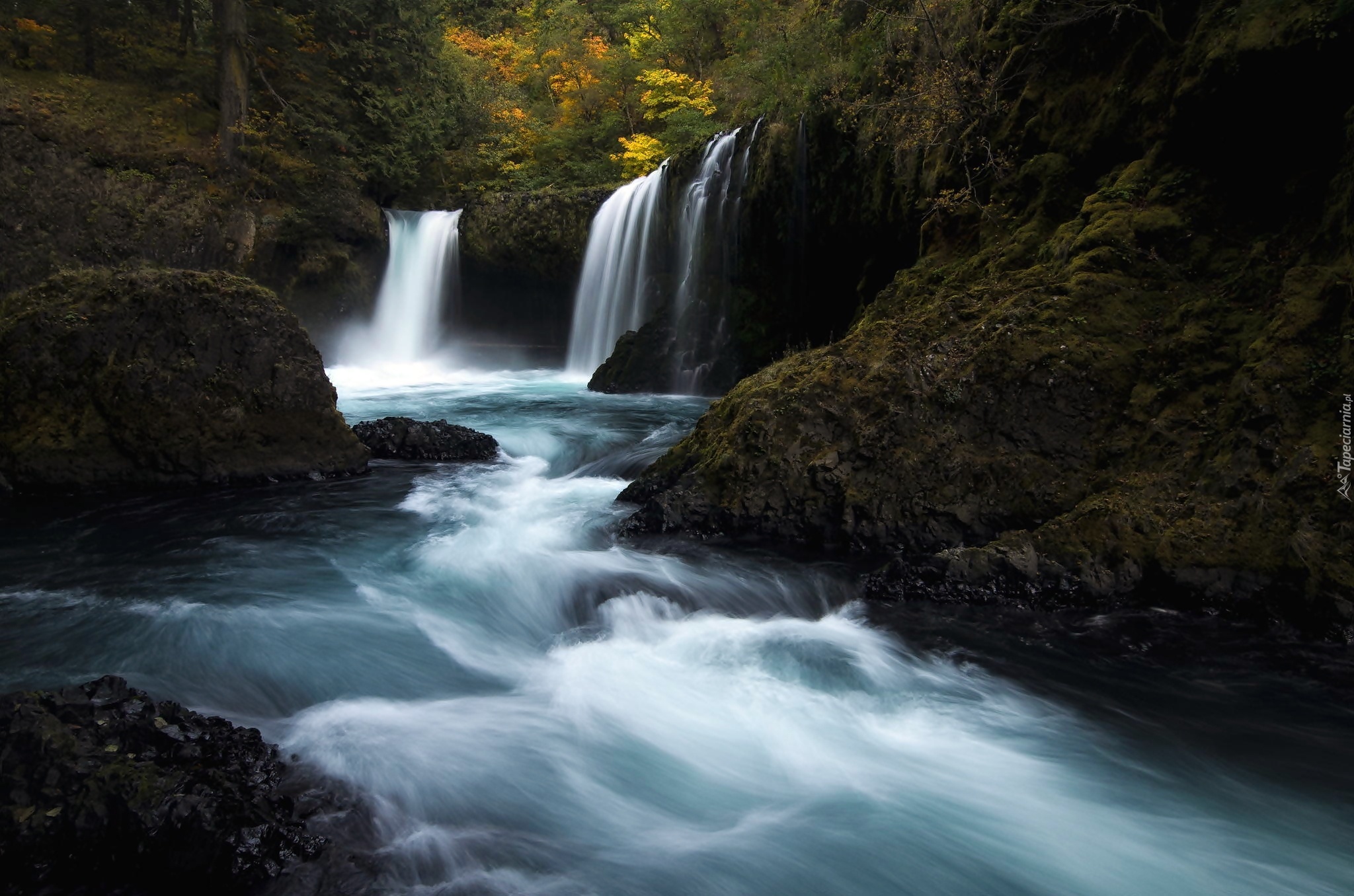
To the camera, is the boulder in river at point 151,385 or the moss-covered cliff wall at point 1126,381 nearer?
the moss-covered cliff wall at point 1126,381

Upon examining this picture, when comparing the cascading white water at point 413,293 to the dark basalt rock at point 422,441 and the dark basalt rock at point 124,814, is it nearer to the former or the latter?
the dark basalt rock at point 422,441

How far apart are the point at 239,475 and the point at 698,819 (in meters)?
6.99

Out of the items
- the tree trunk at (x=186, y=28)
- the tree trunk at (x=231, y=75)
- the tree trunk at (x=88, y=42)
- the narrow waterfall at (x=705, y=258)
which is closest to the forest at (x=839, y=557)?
the narrow waterfall at (x=705, y=258)

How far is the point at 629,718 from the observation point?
4.93m

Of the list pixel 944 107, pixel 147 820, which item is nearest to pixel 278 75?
pixel 944 107

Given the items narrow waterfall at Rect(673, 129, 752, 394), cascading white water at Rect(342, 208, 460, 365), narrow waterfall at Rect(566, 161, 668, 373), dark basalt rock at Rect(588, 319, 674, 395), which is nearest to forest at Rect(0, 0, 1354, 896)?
narrow waterfall at Rect(673, 129, 752, 394)

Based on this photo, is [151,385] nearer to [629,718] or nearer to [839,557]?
[629,718]

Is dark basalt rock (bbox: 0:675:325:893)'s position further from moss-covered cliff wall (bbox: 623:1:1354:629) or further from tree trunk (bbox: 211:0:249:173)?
tree trunk (bbox: 211:0:249:173)

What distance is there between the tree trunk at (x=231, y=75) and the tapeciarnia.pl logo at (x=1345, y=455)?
2045 cm

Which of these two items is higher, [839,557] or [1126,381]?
[1126,381]

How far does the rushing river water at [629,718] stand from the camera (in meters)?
3.75

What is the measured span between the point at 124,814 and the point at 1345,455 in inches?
264

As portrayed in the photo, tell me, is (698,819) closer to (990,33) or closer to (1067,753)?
(1067,753)

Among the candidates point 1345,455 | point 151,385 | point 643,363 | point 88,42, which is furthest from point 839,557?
point 88,42
